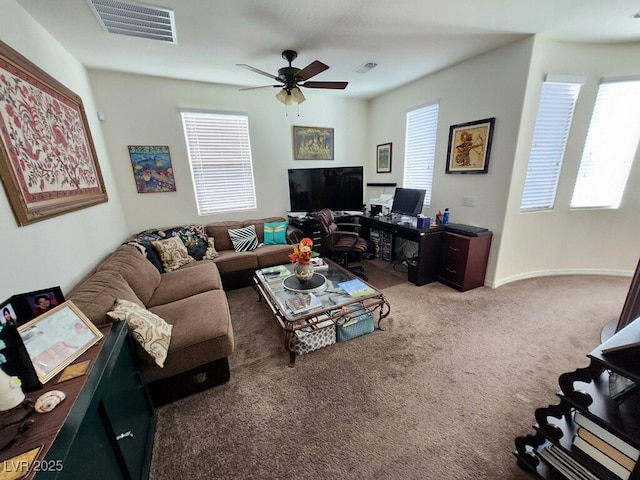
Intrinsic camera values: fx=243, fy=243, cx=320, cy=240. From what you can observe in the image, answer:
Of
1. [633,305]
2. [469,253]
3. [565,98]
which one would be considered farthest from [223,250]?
[565,98]

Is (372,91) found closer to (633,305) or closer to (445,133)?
(445,133)

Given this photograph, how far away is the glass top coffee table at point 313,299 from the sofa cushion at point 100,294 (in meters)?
1.06

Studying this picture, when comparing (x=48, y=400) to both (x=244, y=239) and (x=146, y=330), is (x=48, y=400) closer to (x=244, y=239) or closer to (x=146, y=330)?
(x=146, y=330)

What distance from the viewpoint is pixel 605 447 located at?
942mm

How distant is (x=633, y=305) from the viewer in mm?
1779

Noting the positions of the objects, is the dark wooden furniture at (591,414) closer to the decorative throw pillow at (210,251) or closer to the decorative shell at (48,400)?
the decorative shell at (48,400)

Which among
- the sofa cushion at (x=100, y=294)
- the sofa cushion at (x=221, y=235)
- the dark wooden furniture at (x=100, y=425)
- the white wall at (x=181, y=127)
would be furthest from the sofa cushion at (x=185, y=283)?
the white wall at (x=181, y=127)

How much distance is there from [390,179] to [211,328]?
373 centimetres

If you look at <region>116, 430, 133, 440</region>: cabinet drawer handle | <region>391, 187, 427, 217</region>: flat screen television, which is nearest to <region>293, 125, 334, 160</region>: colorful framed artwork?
<region>391, 187, 427, 217</region>: flat screen television

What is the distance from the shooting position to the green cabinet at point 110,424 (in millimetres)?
704

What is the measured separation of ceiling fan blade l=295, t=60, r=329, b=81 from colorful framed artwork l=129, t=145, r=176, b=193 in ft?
6.77

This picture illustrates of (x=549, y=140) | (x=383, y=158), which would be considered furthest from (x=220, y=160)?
(x=549, y=140)

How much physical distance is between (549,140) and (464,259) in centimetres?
168

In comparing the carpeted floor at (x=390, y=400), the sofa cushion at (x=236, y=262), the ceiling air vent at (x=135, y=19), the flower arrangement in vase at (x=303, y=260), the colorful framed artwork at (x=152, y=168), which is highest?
the ceiling air vent at (x=135, y=19)
